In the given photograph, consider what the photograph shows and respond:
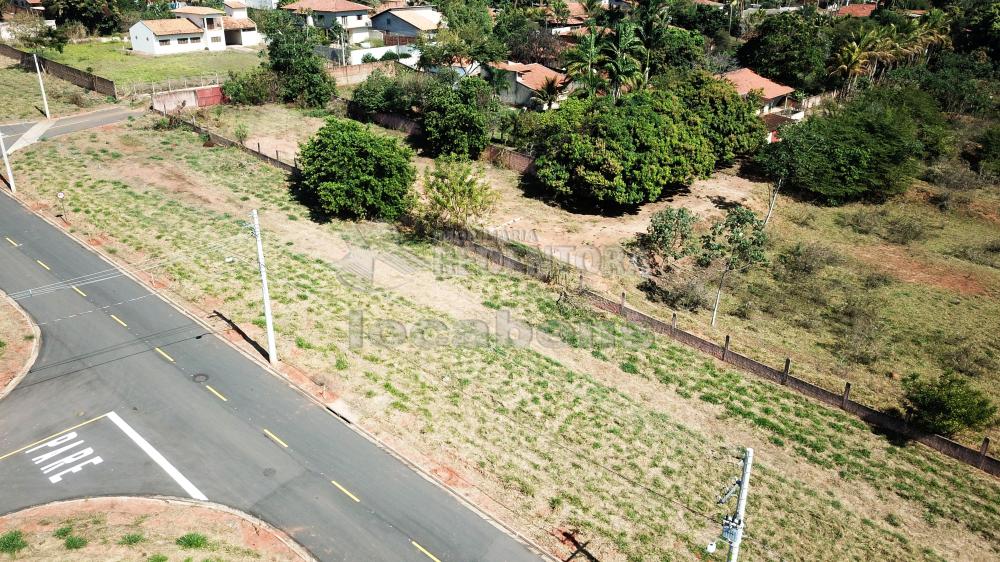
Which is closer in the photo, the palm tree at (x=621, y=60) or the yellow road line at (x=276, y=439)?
the yellow road line at (x=276, y=439)

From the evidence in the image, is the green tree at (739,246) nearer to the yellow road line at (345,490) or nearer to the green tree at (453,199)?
the green tree at (453,199)

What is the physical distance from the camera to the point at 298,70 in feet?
222

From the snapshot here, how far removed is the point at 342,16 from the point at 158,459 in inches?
3274

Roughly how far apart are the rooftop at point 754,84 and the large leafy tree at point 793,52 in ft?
7.69

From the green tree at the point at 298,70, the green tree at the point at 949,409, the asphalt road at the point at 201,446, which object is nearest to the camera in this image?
the asphalt road at the point at 201,446

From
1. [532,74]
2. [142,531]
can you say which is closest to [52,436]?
[142,531]

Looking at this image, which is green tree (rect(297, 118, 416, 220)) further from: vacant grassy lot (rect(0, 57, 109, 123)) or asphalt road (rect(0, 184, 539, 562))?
vacant grassy lot (rect(0, 57, 109, 123))

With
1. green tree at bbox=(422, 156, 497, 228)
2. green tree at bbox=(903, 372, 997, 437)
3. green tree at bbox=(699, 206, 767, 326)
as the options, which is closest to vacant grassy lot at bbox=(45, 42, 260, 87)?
green tree at bbox=(422, 156, 497, 228)

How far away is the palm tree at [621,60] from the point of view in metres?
59.2

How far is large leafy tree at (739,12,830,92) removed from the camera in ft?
250

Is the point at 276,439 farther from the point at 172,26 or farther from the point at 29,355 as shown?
the point at 172,26

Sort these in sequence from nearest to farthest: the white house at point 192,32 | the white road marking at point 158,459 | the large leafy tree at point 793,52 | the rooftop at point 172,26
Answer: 1. the white road marking at point 158,459
2. the large leafy tree at point 793,52
3. the rooftop at point 172,26
4. the white house at point 192,32

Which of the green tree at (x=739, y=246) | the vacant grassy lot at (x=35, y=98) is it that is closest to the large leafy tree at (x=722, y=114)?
the green tree at (x=739, y=246)

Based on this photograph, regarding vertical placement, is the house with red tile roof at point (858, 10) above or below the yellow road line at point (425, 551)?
above
